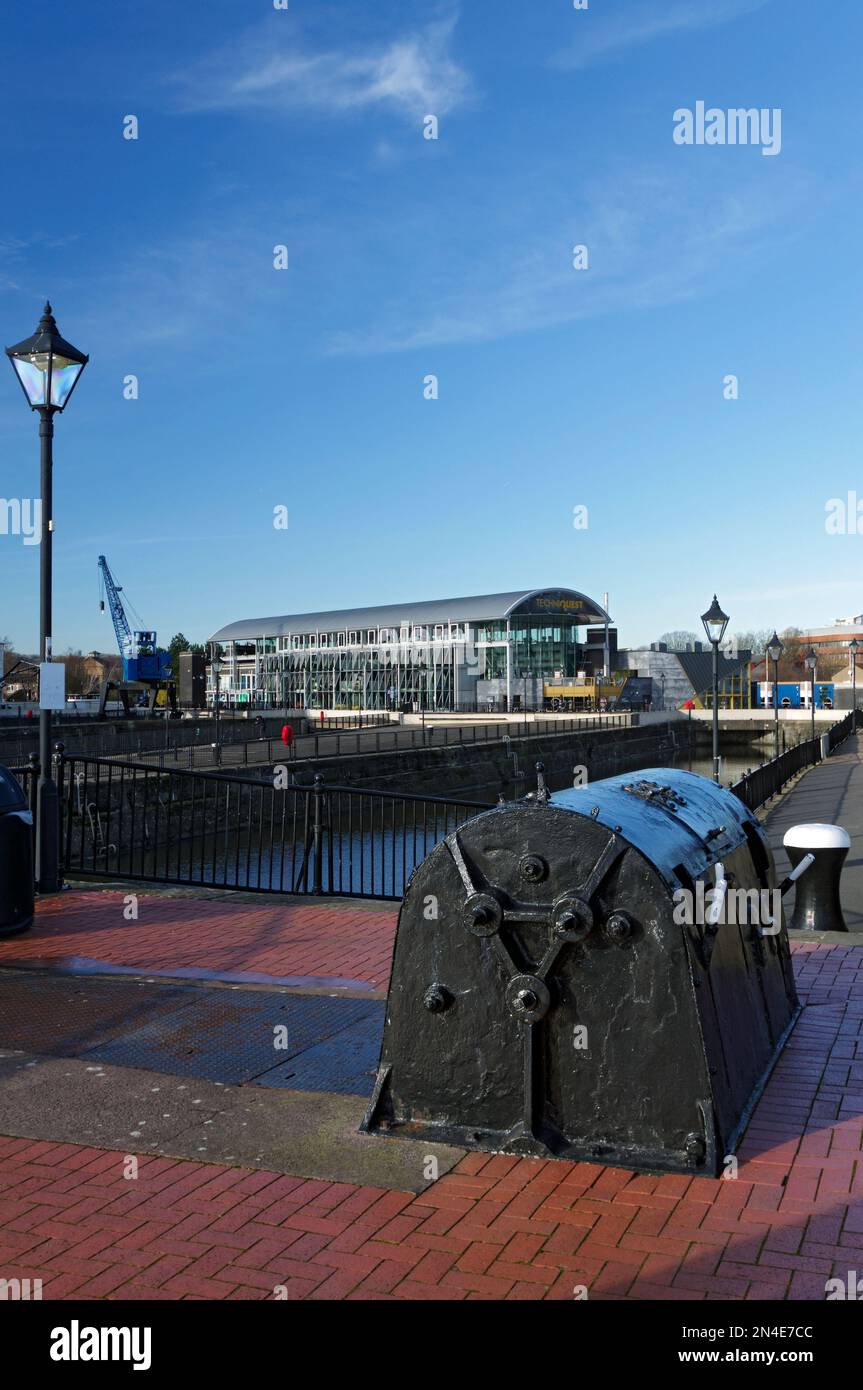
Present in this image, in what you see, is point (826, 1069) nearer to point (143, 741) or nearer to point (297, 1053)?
point (297, 1053)

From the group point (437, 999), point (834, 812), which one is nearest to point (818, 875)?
point (437, 999)

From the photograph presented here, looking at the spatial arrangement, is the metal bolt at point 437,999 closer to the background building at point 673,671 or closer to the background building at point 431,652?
the background building at point 431,652

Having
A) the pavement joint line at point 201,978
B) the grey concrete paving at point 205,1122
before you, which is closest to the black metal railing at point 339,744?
the pavement joint line at point 201,978

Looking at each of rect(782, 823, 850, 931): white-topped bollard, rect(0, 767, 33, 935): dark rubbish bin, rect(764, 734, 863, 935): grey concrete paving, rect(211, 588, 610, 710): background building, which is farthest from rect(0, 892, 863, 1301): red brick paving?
rect(211, 588, 610, 710): background building

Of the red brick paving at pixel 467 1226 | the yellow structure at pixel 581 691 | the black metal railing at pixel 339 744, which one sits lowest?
the black metal railing at pixel 339 744

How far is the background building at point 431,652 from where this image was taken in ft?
271

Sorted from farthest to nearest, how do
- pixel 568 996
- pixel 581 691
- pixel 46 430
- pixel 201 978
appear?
1. pixel 581 691
2. pixel 46 430
3. pixel 201 978
4. pixel 568 996

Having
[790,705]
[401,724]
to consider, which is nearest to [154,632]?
[401,724]

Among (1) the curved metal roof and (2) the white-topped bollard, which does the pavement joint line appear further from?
(1) the curved metal roof

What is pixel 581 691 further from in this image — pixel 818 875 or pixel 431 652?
pixel 818 875

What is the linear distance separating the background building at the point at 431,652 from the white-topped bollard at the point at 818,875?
72.7m

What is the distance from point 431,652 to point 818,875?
256 ft

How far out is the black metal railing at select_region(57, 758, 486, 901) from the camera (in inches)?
391

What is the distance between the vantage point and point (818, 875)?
813cm
